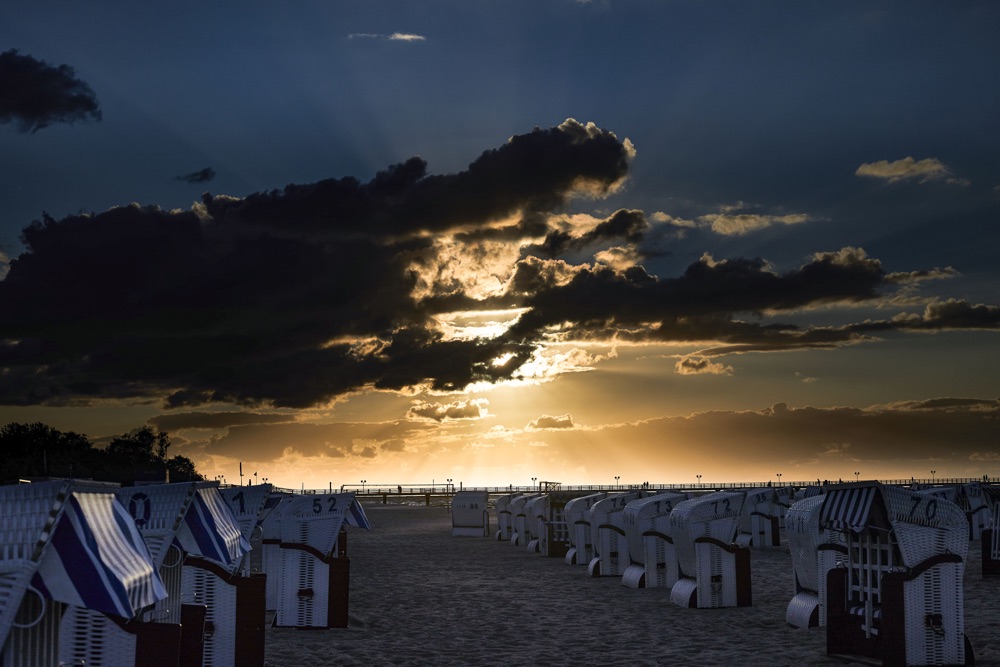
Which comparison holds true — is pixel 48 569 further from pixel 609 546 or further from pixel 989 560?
pixel 989 560

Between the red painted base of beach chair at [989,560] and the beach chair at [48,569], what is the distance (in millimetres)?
31989

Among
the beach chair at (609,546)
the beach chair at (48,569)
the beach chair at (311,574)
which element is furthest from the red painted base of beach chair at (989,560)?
the beach chair at (48,569)

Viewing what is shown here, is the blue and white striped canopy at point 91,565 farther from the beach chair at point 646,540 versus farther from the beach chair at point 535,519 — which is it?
the beach chair at point 535,519

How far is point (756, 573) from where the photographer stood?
3597 cm

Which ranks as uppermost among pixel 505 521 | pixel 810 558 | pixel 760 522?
pixel 810 558

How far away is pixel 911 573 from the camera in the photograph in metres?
16.8

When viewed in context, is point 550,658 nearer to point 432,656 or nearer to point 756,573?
point 432,656

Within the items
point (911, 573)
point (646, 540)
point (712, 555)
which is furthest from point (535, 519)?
A: point (911, 573)

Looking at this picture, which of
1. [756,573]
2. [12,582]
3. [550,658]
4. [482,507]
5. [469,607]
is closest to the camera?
[12,582]

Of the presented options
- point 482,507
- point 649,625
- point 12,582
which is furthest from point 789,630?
point 482,507

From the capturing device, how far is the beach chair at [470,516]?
62844 millimetres

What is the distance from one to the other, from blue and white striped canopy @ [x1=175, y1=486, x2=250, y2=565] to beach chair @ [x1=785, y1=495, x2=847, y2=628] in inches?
449

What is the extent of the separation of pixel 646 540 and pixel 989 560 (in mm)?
11716

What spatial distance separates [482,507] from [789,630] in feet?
137
